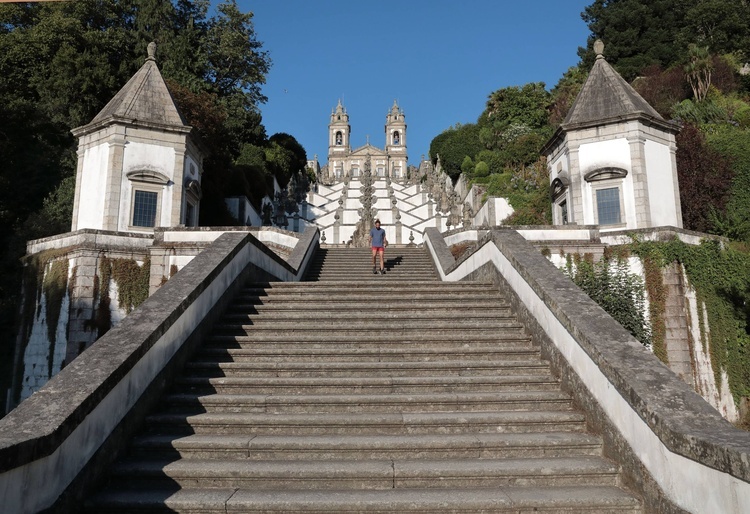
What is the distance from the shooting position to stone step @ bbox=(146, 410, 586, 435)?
4.80m

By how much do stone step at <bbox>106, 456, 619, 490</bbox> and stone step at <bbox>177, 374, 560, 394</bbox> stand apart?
4.07 feet

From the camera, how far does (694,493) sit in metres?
3.34

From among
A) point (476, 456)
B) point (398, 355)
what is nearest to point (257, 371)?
point (398, 355)

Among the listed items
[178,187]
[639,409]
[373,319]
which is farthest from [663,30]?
[639,409]

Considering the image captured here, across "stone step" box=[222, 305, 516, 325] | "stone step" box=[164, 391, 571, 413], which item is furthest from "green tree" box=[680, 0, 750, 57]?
"stone step" box=[164, 391, 571, 413]

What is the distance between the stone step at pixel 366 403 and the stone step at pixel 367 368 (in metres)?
0.53

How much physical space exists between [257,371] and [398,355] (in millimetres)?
1618

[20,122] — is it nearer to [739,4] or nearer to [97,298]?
[97,298]

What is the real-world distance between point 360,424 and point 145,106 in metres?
17.7

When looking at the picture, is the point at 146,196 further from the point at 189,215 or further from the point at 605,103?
the point at 605,103

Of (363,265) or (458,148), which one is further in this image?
(458,148)

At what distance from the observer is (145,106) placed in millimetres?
18984

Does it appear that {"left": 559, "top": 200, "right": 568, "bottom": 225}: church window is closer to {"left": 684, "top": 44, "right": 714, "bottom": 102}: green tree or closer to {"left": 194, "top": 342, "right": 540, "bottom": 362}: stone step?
{"left": 194, "top": 342, "right": 540, "bottom": 362}: stone step

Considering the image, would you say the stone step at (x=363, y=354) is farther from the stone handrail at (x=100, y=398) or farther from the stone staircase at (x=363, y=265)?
the stone staircase at (x=363, y=265)
